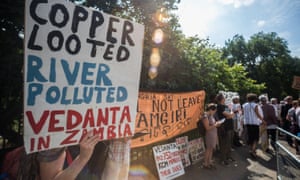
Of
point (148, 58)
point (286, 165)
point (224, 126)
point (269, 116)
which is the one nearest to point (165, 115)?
point (148, 58)

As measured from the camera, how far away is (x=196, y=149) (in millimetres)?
5254

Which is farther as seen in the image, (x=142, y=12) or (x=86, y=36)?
(x=142, y=12)

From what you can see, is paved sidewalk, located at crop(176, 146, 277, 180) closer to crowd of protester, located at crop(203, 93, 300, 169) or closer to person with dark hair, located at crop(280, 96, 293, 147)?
crowd of protester, located at crop(203, 93, 300, 169)

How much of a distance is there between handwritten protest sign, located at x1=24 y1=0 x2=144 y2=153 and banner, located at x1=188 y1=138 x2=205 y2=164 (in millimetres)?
3272

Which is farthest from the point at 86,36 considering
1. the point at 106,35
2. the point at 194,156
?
the point at 194,156

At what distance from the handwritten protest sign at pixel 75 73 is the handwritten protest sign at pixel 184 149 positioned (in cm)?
267

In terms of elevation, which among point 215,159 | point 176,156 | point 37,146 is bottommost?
point 215,159

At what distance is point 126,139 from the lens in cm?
267

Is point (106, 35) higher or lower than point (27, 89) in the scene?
higher

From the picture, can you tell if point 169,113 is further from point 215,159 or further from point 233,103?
point 233,103

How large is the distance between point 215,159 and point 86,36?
16.5ft

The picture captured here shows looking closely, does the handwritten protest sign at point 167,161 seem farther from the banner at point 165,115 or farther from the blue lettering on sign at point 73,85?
the blue lettering on sign at point 73,85

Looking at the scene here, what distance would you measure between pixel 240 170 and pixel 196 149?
113 cm

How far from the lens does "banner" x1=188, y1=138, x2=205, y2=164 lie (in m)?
5.07
